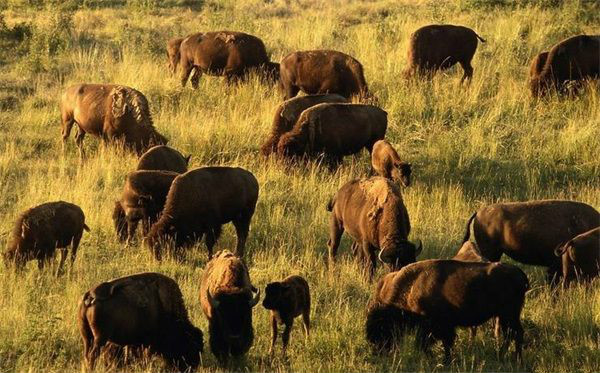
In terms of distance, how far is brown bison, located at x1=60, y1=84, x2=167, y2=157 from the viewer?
50.6 ft

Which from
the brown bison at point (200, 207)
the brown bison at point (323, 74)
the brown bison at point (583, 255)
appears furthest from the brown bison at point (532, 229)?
the brown bison at point (323, 74)

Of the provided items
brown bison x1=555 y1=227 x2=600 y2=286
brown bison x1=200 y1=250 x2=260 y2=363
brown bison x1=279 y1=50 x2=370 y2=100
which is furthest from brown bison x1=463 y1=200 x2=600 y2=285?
brown bison x1=279 y1=50 x2=370 y2=100

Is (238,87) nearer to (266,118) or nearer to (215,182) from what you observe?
(266,118)

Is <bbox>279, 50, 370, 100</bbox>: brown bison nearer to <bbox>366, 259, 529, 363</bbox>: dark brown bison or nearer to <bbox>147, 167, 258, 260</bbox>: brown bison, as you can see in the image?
<bbox>147, 167, 258, 260</bbox>: brown bison

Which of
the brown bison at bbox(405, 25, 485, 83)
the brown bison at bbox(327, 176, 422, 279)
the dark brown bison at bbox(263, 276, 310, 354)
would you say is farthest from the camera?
the brown bison at bbox(405, 25, 485, 83)

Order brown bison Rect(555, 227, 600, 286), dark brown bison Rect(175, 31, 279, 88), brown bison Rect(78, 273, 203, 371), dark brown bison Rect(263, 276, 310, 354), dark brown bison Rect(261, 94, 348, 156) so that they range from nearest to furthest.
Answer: brown bison Rect(78, 273, 203, 371) < dark brown bison Rect(263, 276, 310, 354) < brown bison Rect(555, 227, 600, 286) < dark brown bison Rect(261, 94, 348, 156) < dark brown bison Rect(175, 31, 279, 88)

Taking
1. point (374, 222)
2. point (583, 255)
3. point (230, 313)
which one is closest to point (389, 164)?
point (374, 222)

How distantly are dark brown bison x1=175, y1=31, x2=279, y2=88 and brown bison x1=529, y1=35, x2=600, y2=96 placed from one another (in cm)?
453

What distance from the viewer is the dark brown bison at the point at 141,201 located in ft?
40.1

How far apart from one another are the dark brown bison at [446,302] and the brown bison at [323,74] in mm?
8203

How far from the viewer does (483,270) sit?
895 cm

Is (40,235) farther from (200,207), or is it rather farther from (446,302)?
(446,302)

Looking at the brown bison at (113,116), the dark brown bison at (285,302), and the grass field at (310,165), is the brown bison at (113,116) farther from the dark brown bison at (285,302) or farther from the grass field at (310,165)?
the dark brown bison at (285,302)

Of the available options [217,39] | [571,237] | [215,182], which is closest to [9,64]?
[217,39]
